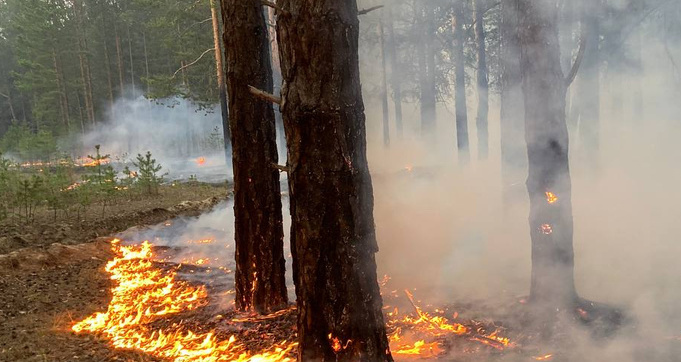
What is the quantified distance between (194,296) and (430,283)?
10.4ft

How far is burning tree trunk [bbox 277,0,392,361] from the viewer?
3.01 meters

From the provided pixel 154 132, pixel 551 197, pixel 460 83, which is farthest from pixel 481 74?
pixel 154 132

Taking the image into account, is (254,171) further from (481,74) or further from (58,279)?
(481,74)

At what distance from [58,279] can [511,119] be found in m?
10.6

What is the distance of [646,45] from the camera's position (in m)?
21.4

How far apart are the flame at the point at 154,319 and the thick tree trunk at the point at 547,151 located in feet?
8.88

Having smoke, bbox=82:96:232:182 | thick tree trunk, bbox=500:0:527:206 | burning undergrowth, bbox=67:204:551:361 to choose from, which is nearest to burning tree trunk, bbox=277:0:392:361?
burning undergrowth, bbox=67:204:551:361

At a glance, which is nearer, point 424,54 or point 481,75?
point 481,75

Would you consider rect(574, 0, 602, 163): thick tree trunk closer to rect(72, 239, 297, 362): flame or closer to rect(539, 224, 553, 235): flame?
rect(539, 224, 553, 235): flame

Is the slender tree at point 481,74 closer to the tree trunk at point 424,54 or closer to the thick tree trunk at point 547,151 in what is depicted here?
the tree trunk at point 424,54

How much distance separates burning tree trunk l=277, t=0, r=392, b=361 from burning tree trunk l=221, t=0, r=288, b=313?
7.70 feet

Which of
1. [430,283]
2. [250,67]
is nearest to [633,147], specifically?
[430,283]

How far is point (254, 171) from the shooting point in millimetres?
5449

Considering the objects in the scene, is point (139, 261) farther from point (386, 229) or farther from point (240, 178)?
point (386, 229)
